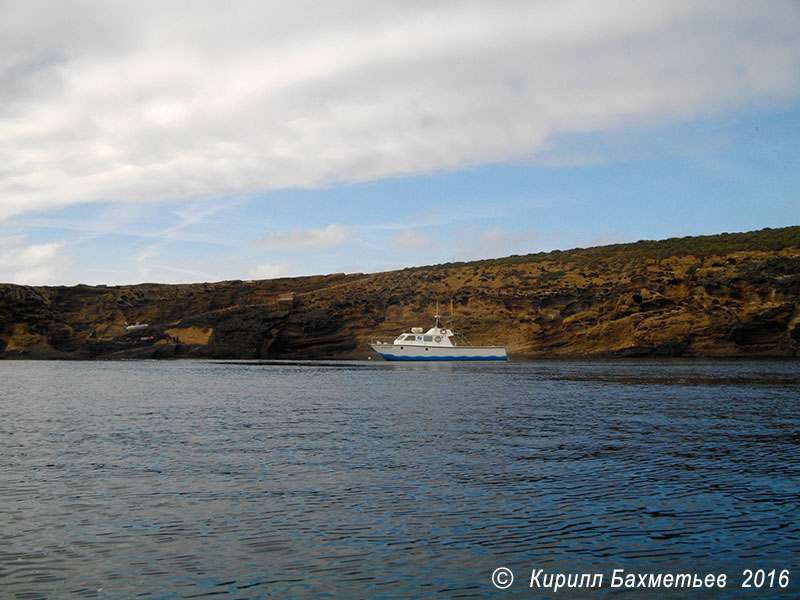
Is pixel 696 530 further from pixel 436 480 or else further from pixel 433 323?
pixel 433 323

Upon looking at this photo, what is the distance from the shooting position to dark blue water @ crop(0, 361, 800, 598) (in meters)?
9.13

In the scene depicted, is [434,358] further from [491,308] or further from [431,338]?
[491,308]

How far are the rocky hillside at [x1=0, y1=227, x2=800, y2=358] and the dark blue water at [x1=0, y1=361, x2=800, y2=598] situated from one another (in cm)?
4892

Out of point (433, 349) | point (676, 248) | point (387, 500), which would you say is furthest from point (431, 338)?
point (387, 500)

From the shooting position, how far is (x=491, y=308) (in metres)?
86.1

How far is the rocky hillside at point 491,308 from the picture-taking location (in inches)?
2815

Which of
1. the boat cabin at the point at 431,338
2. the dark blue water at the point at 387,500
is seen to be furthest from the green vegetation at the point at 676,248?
the dark blue water at the point at 387,500

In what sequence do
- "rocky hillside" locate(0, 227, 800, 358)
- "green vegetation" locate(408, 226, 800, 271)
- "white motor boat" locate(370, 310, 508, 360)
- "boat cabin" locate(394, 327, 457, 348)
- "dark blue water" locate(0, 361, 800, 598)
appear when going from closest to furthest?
"dark blue water" locate(0, 361, 800, 598), "rocky hillside" locate(0, 227, 800, 358), "white motor boat" locate(370, 310, 508, 360), "boat cabin" locate(394, 327, 457, 348), "green vegetation" locate(408, 226, 800, 271)

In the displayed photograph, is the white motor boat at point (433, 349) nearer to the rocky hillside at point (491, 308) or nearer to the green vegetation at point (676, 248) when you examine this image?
the rocky hillside at point (491, 308)

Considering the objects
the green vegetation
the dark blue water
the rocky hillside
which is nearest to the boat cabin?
the rocky hillside

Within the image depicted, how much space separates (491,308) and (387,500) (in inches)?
2926

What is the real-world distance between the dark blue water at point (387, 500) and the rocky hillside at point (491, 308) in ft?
160

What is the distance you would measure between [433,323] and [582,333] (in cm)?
1944

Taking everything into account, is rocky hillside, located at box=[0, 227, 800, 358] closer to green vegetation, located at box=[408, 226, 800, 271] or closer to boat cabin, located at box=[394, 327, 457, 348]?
green vegetation, located at box=[408, 226, 800, 271]
